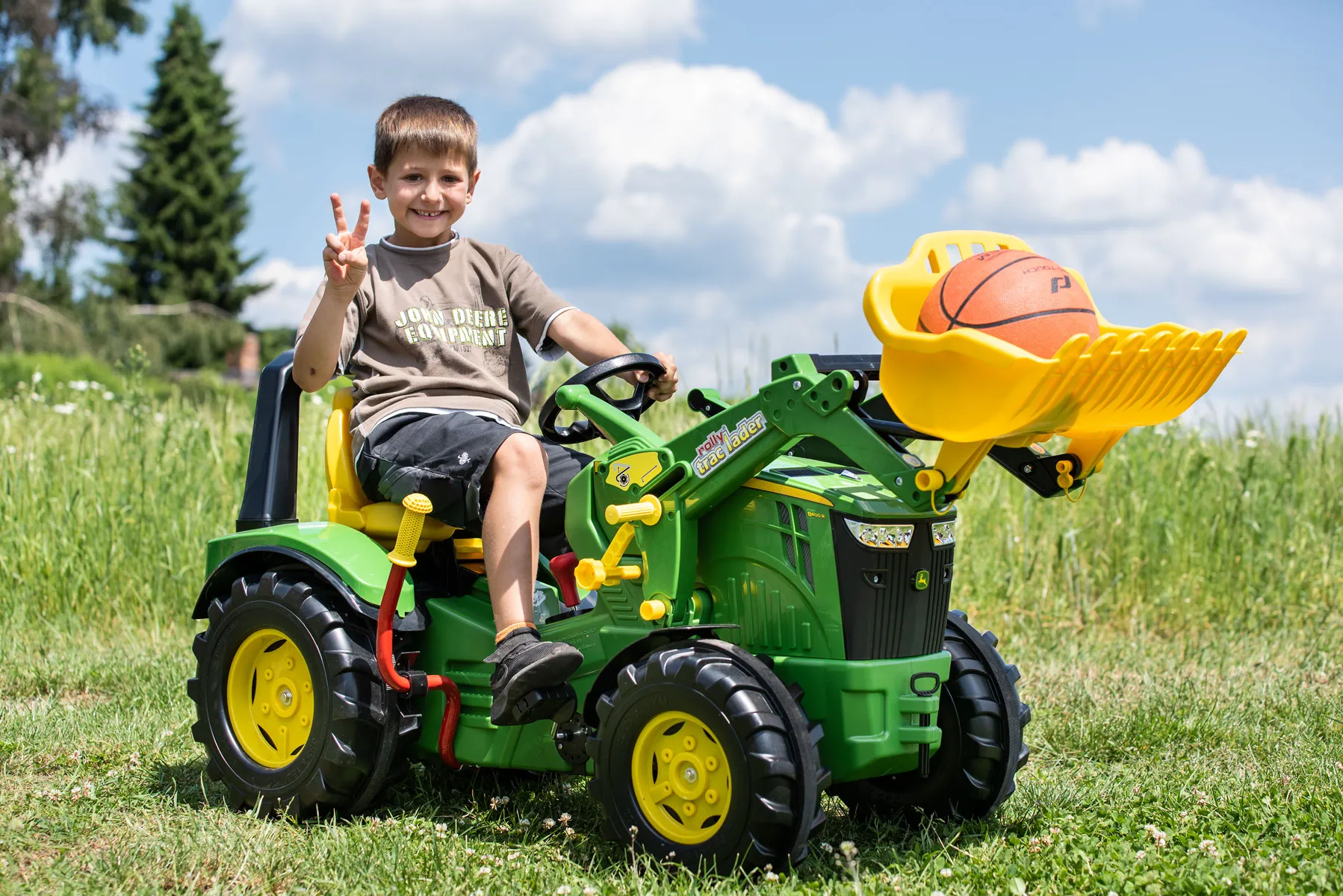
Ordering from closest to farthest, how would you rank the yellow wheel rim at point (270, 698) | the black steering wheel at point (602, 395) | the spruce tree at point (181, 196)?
the black steering wheel at point (602, 395), the yellow wheel rim at point (270, 698), the spruce tree at point (181, 196)

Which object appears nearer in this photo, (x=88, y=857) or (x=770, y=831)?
(x=770, y=831)

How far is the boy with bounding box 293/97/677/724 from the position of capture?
10.8ft

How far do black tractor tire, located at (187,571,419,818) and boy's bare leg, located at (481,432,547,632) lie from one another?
17.2 inches

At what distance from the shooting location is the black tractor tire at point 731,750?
8.75 ft

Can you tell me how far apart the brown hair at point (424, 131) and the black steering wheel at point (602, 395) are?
2.73ft

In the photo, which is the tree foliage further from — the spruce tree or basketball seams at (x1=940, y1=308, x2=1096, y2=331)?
basketball seams at (x1=940, y1=308, x2=1096, y2=331)

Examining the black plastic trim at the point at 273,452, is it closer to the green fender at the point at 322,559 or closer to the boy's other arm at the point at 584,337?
the green fender at the point at 322,559

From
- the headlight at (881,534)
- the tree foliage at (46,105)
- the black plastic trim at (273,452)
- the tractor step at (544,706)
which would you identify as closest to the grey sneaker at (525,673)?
the tractor step at (544,706)

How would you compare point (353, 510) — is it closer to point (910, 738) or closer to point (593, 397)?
point (593, 397)

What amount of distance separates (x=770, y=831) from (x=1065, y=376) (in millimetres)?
1156

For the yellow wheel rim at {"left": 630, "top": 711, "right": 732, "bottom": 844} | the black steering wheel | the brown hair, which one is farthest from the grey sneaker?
the brown hair

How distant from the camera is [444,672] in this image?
3531mm

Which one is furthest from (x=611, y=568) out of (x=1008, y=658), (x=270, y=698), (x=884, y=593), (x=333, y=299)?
(x=1008, y=658)

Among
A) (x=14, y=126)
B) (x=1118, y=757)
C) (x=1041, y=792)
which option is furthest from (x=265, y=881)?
(x=14, y=126)
